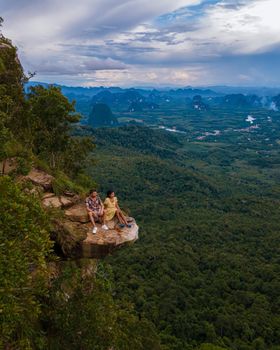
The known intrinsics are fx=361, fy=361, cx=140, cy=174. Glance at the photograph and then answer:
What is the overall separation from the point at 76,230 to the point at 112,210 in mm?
2108

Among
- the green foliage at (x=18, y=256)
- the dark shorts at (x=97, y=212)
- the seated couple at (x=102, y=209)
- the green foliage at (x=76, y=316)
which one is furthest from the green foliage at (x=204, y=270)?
the green foliage at (x=18, y=256)

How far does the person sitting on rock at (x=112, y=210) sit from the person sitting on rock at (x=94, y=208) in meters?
0.26

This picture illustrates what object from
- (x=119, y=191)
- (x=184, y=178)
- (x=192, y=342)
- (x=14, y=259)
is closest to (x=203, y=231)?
(x=192, y=342)

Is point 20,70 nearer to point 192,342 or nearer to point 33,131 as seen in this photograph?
point 33,131

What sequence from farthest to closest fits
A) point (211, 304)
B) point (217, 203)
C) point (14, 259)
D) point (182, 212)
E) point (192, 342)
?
point (217, 203) < point (182, 212) < point (211, 304) < point (192, 342) < point (14, 259)

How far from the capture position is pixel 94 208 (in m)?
18.1

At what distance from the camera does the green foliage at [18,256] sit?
10438 mm

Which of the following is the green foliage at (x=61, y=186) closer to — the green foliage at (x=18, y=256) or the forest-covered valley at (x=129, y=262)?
the forest-covered valley at (x=129, y=262)

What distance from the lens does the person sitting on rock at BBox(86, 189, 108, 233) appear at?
58.3ft

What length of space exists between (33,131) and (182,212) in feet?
290

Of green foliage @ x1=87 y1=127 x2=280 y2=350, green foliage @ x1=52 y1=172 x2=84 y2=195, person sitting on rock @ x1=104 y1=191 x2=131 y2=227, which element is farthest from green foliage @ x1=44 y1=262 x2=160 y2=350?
green foliage @ x1=87 y1=127 x2=280 y2=350

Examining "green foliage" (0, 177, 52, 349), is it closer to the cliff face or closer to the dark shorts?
the cliff face

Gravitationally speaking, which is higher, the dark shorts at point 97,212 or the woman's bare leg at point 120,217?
the dark shorts at point 97,212

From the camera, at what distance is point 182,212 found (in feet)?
364
